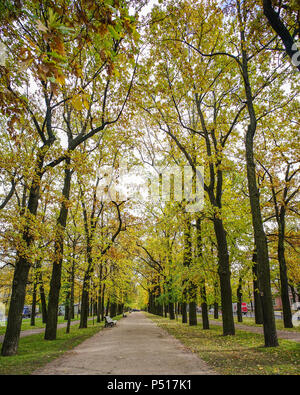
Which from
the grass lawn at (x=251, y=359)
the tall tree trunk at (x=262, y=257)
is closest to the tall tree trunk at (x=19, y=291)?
the grass lawn at (x=251, y=359)

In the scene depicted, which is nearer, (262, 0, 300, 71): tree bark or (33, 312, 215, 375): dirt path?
(262, 0, 300, 71): tree bark

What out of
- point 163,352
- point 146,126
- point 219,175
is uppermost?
point 146,126

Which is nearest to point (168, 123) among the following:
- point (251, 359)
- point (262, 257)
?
point (262, 257)

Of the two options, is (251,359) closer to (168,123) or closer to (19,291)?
(19,291)

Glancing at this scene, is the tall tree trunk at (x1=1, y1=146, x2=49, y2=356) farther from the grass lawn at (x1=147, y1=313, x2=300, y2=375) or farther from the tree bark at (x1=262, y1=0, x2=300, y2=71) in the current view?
the tree bark at (x1=262, y1=0, x2=300, y2=71)

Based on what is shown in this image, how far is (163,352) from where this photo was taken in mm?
7984

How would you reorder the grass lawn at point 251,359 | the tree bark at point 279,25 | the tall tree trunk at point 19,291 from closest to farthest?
1. the tree bark at point 279,25
2. the grass lawn at point 251,359
3. the tall tree trunk at point 19,291

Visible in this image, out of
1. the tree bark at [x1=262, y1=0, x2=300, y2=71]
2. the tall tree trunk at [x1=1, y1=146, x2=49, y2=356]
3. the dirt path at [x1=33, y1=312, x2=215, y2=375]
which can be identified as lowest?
the dirt path at [x1=33, y1=312, x2=215, y2=375]

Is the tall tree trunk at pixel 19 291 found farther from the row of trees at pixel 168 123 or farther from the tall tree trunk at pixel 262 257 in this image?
the tall tree trunk at pixel 262 257

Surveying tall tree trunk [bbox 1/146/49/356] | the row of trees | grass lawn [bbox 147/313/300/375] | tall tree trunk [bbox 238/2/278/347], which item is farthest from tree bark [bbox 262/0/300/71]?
tall tree trunk [bbox 1/146/49/356]
